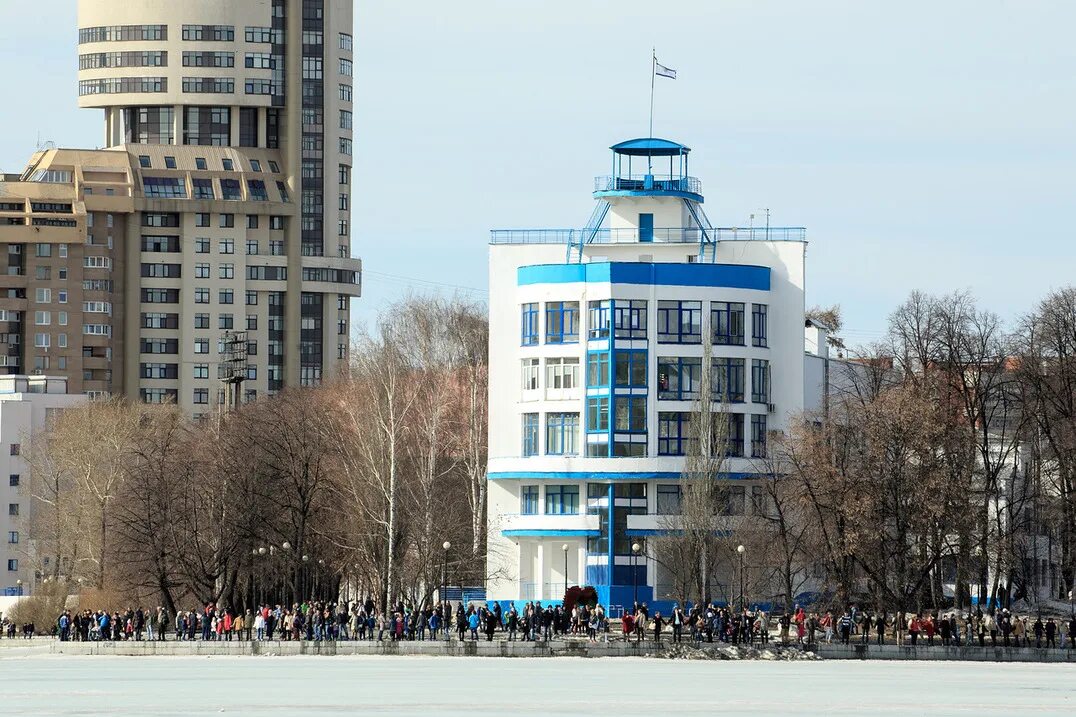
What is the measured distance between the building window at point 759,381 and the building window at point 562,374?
836 cm

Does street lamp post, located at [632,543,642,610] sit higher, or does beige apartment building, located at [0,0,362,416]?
beige apartment building, located at [0,0,362,416]

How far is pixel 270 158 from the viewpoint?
7407 inches

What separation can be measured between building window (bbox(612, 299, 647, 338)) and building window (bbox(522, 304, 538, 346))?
14.1ft

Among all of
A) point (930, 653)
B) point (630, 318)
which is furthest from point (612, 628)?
point (630, 318)

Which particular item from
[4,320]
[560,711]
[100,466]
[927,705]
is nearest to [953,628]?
[927,705]


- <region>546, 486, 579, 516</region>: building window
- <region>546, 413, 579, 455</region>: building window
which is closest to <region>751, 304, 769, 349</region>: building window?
<region>546, 413, 579, 455</region>: building window

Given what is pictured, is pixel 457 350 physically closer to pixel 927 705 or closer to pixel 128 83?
pixel 128 83

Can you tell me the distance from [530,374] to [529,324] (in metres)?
2.41

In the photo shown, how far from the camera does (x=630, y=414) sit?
3979 inches

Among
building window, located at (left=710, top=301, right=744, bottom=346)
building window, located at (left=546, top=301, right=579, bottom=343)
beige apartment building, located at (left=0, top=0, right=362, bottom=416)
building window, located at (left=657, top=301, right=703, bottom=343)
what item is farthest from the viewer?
beige apartment building, located at (left=0, top=0, right=362, bottom=416)

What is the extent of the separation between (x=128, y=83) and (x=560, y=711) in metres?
143

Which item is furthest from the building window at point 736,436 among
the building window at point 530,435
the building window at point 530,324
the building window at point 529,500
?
the building window at point 530,324

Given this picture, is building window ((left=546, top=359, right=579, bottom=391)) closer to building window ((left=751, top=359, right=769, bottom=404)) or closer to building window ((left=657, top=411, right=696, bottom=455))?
→ building window ((left=657, top=411, right=696, bottom=455))

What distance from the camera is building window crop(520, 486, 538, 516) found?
102 meters
